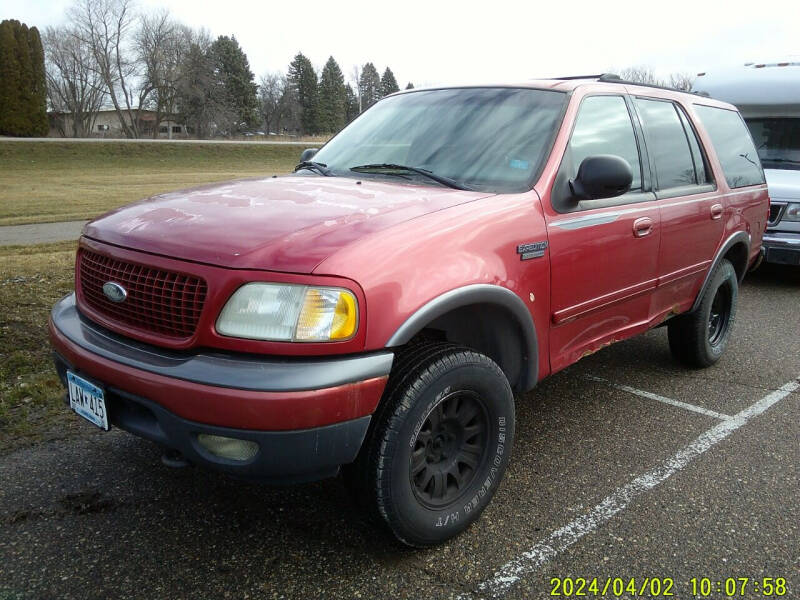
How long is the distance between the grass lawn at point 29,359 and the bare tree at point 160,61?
59805mm

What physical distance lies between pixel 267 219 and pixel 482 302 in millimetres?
860

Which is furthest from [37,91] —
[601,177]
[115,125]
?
[601,177]

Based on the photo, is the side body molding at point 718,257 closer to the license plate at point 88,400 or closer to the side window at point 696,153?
the side window at point 696,153

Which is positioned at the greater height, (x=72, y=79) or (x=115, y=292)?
(x=72, y=79)

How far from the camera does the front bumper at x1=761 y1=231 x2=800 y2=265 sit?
7.36m

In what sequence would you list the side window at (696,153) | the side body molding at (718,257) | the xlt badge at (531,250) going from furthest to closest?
the side body molding at (718,257)
the side window at (696,153)
the xlt badge at (531,250)

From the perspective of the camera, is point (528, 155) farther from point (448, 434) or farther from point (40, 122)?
point (40, 122)

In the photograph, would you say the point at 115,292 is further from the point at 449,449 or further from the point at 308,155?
the point at 308,155

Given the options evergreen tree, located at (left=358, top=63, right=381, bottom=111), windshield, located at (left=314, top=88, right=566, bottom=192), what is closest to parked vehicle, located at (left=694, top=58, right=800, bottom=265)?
windshield, located at (left=314, top=88, right=566, bottom=192)

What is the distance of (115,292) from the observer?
2.43 metres

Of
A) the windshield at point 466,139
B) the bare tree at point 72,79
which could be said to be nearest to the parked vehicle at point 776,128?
the windshield at point 466,139

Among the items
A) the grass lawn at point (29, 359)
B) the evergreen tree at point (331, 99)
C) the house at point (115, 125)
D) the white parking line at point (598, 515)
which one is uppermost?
the evergreen tree at point (331, 99)

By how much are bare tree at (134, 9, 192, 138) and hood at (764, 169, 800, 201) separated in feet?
200

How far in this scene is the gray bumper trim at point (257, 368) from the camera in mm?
2053
